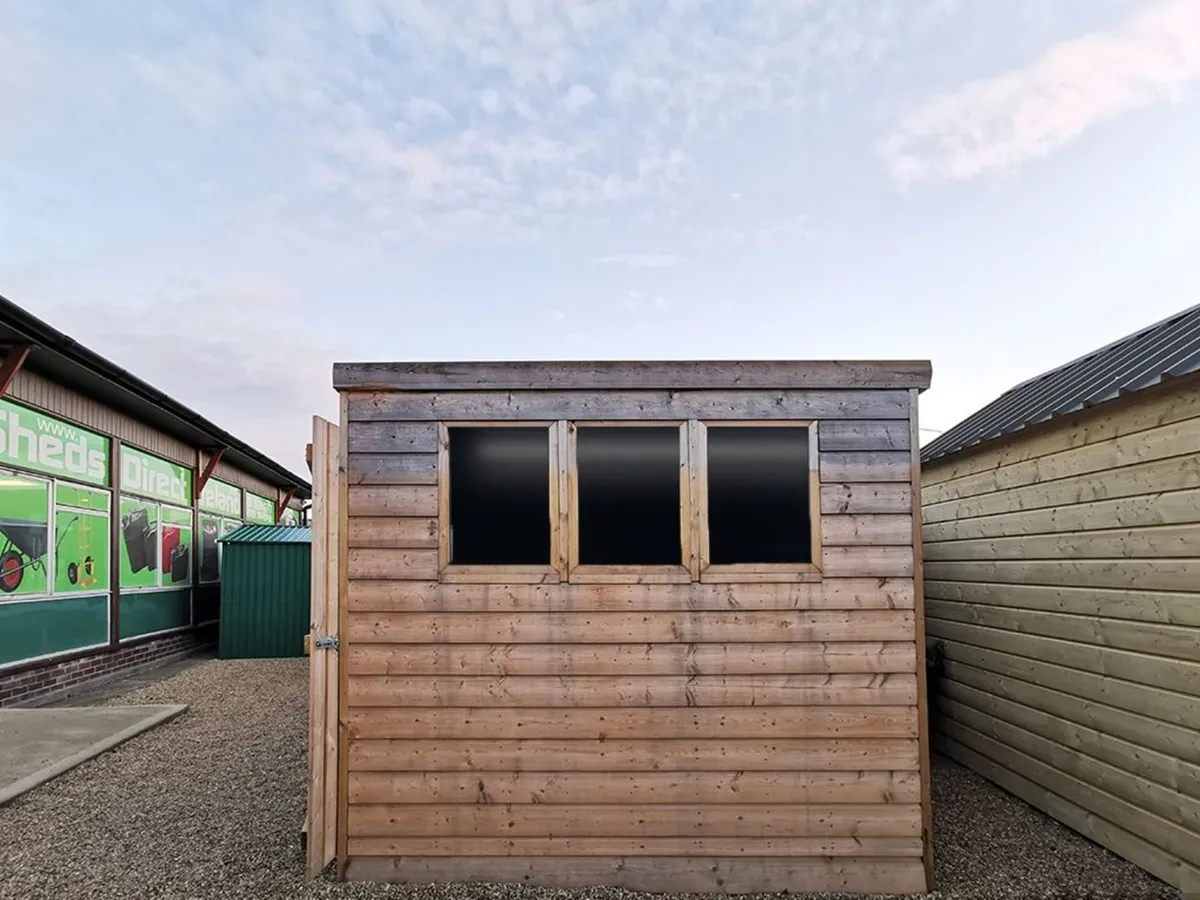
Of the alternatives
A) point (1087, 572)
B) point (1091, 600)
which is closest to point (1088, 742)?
point (1091, 600)

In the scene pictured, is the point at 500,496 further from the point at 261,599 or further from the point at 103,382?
the point at 261,599

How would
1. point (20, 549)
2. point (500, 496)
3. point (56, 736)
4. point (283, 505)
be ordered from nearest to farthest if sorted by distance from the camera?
point (500, 496), point (56, 736), point (20, 549), point (283, 505)

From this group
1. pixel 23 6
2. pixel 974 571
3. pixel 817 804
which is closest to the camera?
pixel 817 804

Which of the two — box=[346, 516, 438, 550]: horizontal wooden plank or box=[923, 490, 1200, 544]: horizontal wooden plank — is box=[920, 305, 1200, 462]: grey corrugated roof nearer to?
box=[923, 490, 1200, 544]: horizontal wooden plank

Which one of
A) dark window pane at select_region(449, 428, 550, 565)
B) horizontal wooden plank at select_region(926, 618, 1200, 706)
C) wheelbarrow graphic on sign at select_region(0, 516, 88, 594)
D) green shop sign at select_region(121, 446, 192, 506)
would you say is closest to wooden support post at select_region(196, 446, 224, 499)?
green shop sign at select_region(121, 446, 192, 506)

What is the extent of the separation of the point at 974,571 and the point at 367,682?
438 cm

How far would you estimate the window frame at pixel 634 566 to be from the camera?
3.22m

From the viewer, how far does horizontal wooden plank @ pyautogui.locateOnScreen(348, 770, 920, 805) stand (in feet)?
10.2

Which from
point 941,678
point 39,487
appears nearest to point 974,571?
point 941,678

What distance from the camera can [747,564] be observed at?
3232 millimetres

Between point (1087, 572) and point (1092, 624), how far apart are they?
0.29m

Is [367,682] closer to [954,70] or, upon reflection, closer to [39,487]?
[39,487]

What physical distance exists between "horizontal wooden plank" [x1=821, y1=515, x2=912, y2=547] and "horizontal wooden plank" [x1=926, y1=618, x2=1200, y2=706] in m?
1.41

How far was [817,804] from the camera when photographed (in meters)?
3.11
